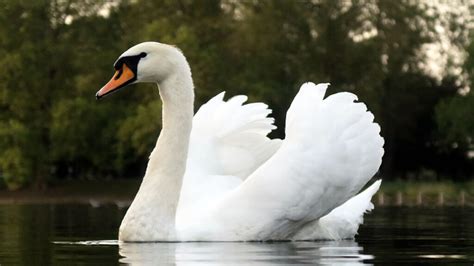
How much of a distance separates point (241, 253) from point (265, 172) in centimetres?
186

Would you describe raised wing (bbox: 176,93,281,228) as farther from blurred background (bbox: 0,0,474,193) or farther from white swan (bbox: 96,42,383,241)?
blurred background (bbox: 0,0,474,193)

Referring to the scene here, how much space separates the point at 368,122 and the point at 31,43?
183 ft

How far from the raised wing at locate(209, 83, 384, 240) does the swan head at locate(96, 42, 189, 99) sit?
1.46 m

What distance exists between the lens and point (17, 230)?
20750 millimetres

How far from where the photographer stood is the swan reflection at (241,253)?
41.4 ft

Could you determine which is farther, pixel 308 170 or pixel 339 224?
pixel 339 224

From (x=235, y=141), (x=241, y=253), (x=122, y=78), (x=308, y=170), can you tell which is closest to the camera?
(x=241, y=253)

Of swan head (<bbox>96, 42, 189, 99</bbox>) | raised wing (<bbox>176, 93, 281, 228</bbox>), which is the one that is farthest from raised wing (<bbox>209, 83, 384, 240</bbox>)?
raised wing (<bbox>176, 93, 281, 228</bbox>)

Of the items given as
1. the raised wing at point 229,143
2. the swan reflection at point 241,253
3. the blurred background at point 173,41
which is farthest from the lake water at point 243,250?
the blurred background at point 173,41

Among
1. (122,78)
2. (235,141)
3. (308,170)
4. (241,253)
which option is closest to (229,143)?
(235,141)

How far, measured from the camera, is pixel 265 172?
15.3 m

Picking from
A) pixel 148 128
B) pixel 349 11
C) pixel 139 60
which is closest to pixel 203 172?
pixel 139 60

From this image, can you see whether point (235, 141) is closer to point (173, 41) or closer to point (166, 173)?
point (166, 173)

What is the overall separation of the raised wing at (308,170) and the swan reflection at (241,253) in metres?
0.29
